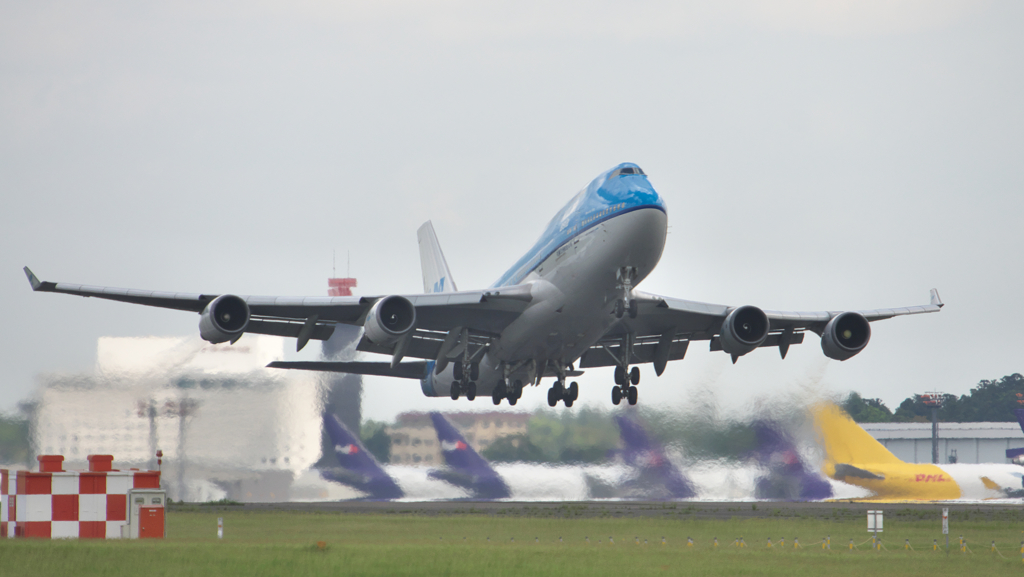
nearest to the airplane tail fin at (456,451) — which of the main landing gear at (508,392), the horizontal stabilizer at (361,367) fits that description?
the horizontal stabilizer at (361,367)

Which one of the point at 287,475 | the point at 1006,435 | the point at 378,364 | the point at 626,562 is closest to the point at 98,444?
the point at 287,475

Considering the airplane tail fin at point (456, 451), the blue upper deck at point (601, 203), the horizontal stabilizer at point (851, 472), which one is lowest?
the horizontal stabilizer at point (851, 472)

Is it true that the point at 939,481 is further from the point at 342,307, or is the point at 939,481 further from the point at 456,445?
the point at 342,307

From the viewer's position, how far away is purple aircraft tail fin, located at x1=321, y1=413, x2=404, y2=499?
3856cm

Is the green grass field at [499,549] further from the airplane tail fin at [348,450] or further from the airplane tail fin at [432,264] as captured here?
the airplane tail fin at [432,264]

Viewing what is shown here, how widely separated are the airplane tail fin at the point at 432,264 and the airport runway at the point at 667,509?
9.28 metres

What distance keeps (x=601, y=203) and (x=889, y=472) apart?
1076 inches

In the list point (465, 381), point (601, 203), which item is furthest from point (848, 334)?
point (465, 381)

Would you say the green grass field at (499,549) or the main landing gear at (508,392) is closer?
the green grass field at (499,549)

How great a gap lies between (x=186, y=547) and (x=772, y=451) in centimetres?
2598

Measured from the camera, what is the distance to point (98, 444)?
33.4 meters

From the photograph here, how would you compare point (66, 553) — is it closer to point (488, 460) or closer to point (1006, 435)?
point (488, 460)

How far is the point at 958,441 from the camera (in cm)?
8025

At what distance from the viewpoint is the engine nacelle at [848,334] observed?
94.5ft
